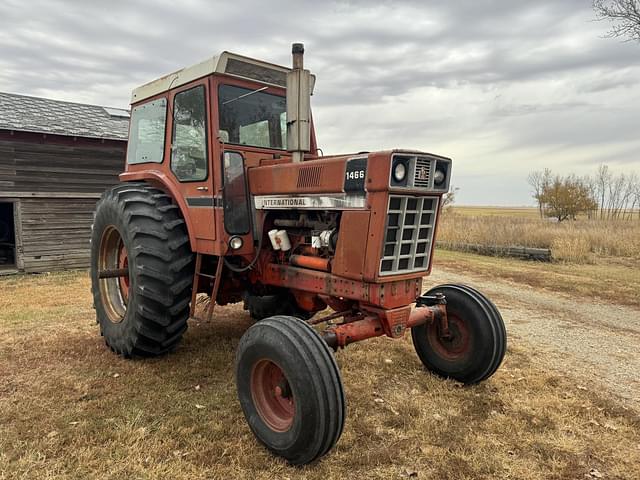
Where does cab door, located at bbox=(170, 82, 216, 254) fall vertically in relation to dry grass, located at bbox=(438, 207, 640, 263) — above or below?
above

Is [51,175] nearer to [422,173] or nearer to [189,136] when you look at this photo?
[189,136]

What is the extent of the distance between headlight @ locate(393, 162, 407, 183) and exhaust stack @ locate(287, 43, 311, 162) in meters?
0.74

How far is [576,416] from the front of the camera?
133 inches

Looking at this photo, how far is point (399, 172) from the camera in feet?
9.73

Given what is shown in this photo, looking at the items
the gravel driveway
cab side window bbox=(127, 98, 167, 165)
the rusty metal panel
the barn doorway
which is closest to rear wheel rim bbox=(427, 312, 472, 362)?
the gravel driveway

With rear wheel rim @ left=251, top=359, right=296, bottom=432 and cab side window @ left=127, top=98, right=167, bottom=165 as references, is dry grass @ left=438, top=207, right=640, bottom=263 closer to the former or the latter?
cab side window @ left=127, top=98, right=167, bottom=165

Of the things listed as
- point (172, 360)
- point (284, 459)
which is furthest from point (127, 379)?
point (284, 459)

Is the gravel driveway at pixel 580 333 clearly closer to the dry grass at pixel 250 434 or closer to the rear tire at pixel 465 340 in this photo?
the dry grass at pixel 250 434

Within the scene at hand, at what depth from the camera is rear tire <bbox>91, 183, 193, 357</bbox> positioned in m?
3.79

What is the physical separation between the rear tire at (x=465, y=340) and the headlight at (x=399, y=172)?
1.45 m

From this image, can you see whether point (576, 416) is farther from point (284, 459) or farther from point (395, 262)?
point (284, 459)

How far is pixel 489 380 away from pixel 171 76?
12.8ft

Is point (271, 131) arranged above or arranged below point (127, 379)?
above

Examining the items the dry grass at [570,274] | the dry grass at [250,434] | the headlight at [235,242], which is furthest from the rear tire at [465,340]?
the dry grass at [570,274]
